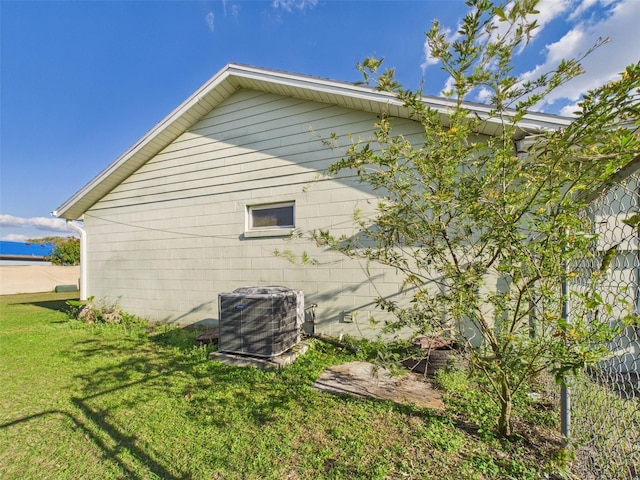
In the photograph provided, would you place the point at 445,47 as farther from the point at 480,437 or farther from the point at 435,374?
the point at 435,374

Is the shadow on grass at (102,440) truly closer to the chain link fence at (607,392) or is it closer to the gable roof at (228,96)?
the chain link fence at (607,392)

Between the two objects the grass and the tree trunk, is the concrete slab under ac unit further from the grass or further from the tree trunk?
the tree trunk

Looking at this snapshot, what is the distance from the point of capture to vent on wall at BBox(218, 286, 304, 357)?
3.87 metres

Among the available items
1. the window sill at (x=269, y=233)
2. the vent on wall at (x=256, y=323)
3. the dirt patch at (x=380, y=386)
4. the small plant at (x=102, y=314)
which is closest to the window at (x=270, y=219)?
the window sill at (x=269, y=233)

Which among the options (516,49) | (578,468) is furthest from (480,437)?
(516,49)

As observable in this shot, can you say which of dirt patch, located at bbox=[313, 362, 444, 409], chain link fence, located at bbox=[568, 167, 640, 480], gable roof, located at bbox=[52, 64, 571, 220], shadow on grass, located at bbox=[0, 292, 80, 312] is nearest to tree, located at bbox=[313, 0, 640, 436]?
chain link fence, located at bbox=[568, 167, 640, 480]

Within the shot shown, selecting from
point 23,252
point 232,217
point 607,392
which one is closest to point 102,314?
point 232,217

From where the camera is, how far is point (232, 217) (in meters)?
6.01

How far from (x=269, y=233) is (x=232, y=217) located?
3.50ft

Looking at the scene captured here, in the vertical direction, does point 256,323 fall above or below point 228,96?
below

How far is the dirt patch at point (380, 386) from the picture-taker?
299 cm

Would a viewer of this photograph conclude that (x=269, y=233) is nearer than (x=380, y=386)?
No

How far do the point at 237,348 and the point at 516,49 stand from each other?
435 centimetres

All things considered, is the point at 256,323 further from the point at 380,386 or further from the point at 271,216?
the point at 271,216
